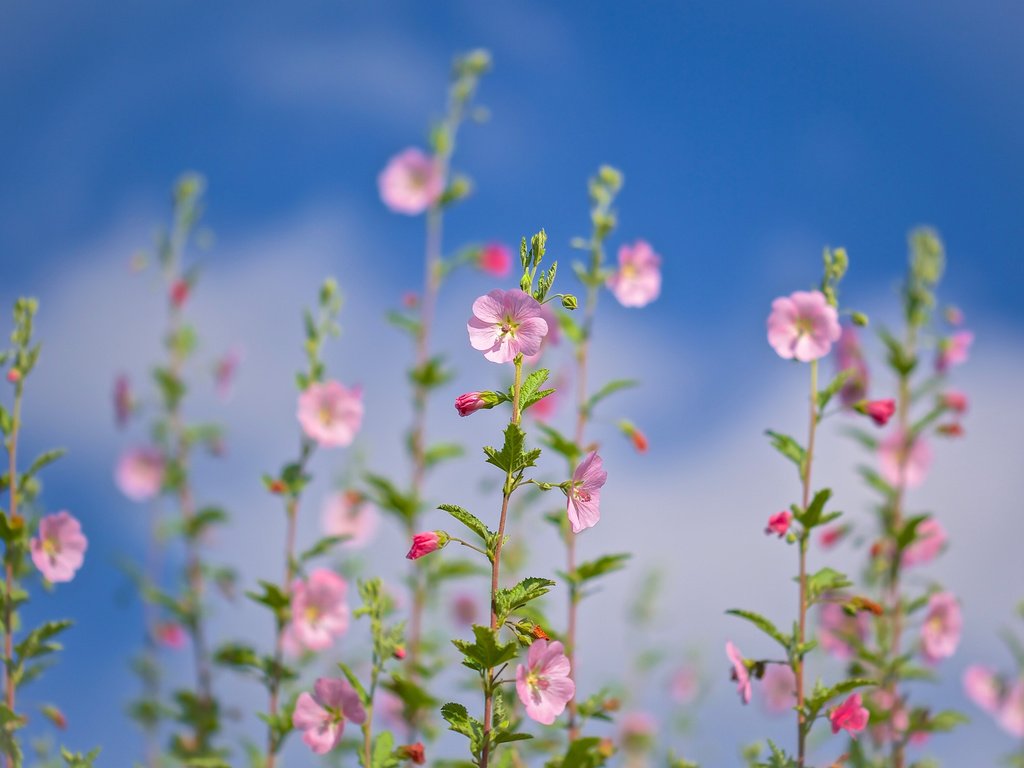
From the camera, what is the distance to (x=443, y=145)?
671cm

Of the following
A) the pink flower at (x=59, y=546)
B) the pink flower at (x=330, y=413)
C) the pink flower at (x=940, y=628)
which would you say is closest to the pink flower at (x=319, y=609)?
the pink flower at (x=330, y=413)

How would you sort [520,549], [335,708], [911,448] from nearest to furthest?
1. [335,708]
2. [911,448]
3. [520,549]

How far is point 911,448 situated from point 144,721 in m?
5.16

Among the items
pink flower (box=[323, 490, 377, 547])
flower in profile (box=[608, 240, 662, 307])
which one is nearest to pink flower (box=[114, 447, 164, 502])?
pink flower (box=[323, 490, 377, 547])

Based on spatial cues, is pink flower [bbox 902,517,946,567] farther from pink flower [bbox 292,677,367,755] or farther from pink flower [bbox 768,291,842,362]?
pink flower [bbox 292,677,367,755]

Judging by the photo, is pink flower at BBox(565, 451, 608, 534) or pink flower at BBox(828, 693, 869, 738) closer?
pink flower at BBox(565, 451, 608, 534)

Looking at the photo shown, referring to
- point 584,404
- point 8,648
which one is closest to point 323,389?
point 584,404

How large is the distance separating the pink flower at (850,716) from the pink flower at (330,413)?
2772 millimetres

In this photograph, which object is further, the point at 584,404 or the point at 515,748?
the point at 584,404

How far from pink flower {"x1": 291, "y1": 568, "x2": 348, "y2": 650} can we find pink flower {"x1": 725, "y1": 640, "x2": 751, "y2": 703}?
203cm

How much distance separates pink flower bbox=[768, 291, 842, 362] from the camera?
3.99m

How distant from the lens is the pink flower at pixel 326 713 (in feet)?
11.7

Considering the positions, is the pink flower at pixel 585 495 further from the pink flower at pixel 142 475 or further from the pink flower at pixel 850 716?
the pink flower at pixel 142 475

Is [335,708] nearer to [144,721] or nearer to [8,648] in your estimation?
[8,648]
